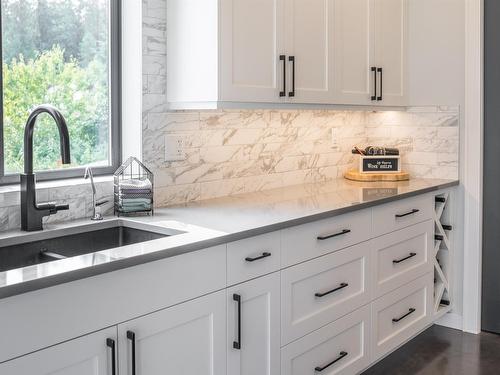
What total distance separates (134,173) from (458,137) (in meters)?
2.00

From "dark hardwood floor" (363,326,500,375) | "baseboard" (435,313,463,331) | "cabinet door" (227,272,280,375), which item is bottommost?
"dark hardwood floor" (363,326,500,375)

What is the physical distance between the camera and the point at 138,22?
266 cm

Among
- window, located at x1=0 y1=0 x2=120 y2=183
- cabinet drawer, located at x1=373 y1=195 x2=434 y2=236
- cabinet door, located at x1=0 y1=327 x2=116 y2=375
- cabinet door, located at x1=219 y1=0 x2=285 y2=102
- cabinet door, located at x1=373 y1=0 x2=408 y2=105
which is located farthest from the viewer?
cabinet door, located at x1=373 y1=0 x2=408 y2=105

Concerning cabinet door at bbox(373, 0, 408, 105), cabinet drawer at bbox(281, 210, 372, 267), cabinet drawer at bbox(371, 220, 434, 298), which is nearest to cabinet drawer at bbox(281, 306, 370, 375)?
cabinet drawer at bbox(371, 220, 434, 298)

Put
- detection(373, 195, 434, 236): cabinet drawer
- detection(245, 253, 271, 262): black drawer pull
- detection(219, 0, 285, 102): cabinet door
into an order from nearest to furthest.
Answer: detection(245, 253, 271, 262): black drawer pull
detection(219, 0, 285, 102): cabinet door
detection(373, 195, 434, 236): cabinet drawer

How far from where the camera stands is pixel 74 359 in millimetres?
1673

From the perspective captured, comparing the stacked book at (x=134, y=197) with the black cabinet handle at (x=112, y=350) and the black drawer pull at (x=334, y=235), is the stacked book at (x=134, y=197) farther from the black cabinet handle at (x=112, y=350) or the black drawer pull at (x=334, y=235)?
the black cabinet handle at (x=112, y=350)

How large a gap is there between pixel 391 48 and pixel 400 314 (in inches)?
59.9

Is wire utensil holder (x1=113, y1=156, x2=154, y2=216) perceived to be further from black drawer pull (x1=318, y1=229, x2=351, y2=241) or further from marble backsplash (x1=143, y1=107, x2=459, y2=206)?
black drawer pull (x1=318, y1=229, x2=351, y2=241)

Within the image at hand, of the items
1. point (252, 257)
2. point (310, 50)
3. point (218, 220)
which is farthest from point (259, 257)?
point (310, 50)

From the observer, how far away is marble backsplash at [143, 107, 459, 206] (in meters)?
2.87

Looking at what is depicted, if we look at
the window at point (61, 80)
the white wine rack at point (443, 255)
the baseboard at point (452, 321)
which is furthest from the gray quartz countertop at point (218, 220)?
the baseboard at point (452, 321)

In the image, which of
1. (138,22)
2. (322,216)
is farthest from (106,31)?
(322,216)

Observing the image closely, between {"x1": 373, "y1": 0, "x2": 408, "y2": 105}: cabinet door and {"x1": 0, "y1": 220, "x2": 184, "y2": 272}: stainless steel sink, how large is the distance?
1779mm
